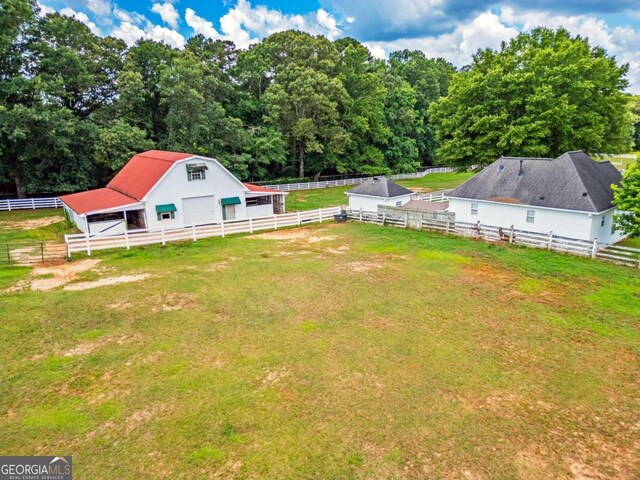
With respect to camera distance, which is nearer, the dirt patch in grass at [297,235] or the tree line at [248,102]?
the dirt patch in grass at [297,235]

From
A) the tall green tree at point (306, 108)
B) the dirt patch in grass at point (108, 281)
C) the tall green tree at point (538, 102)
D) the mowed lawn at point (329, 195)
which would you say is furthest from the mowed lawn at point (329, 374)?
the tall green tree at point (306, 108)

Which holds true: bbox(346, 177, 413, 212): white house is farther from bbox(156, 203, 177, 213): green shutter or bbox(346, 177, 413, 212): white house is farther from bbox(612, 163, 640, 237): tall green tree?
bbox(612, 163, 640, 237): tall green tree

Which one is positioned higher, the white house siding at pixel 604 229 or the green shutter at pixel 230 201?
the green shutter at pixel 230 201

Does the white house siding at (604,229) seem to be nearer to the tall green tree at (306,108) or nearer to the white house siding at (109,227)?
the white house siding at (109,227)

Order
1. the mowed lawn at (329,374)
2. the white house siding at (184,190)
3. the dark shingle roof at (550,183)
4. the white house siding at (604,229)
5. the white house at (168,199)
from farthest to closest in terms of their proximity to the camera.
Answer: the white house siding at (184,190) → the white house at (168,199) → the dark shingle roof at (550,183) → the white house siding at (604,229) → the mowed lawn at (329,374)

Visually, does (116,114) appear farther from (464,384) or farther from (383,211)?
(464,384)

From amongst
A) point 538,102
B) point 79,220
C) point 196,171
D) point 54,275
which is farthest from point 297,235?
point 538,102

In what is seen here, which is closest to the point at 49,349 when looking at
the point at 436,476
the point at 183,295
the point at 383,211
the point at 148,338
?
the point at 148,338
